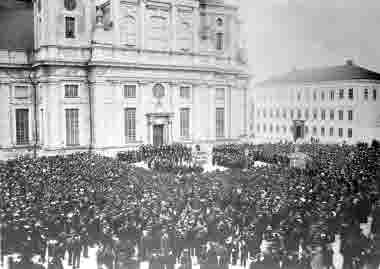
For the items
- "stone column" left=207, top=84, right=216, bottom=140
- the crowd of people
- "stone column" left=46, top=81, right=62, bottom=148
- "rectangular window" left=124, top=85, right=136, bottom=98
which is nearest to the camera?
the crowd of people

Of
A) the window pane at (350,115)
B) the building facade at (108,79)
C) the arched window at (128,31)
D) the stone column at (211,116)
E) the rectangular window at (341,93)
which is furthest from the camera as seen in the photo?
the rectangular window at (341,93)

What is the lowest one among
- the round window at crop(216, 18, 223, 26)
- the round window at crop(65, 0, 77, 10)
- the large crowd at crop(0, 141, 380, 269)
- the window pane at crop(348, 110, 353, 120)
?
the large crowd at crop(0, 141, 380, 269)

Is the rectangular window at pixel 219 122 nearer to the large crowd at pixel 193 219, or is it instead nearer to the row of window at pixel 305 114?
the row of window at pixel 305 114

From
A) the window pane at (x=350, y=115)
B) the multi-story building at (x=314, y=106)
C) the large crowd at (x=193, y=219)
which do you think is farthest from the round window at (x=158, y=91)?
the window pane at (x=350, y=115)

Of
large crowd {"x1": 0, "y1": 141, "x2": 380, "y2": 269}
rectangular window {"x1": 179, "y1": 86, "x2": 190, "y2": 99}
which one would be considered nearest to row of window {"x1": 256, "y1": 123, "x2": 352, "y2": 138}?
rectangular window {"x1": 179, "y1": 86, "x2": 190, "y2": 99}

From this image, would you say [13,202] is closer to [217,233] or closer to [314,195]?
[217,233]

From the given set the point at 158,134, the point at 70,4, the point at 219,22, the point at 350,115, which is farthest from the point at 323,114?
the point at 70,4

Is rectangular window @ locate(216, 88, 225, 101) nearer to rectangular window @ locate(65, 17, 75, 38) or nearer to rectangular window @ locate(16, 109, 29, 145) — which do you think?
rectangular window @ locate(65, 17, 75, 38)
